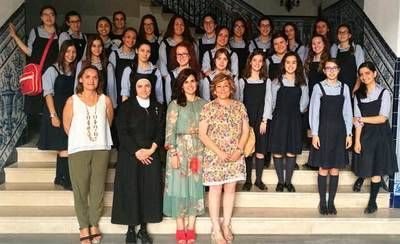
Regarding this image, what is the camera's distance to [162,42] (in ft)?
18.3

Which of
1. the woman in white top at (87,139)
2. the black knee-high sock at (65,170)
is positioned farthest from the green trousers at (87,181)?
the black knee-high sock at (65,170)

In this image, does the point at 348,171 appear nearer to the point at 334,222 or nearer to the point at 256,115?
the point at 334,222

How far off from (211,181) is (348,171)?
5.82 feet

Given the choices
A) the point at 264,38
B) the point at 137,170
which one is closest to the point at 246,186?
the point at 137,170

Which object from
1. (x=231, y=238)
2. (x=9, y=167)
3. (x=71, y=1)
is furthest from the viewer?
(x=71, y=1)

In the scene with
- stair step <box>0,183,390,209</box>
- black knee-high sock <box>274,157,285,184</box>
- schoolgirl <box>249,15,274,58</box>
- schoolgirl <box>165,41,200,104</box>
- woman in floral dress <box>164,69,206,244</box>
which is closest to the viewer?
woman in floral dress <box>164,69,206,244</box>

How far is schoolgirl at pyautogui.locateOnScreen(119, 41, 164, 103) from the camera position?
483cm

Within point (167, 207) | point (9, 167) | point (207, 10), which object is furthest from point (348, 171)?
point (207, 10)

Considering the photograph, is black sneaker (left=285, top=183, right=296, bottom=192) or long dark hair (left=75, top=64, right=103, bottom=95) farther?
black sneaker (left=285, top=183, right=296, bottom=192)

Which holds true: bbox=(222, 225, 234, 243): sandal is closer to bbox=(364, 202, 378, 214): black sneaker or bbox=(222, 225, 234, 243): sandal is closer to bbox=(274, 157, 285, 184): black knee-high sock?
bbox=(274, 157, 285, 184): black knee-high sock

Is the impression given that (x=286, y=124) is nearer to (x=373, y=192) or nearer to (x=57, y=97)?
(x=373, y=192)

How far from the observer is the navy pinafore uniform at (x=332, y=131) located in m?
4.90

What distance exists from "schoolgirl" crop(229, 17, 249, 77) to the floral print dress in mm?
1380

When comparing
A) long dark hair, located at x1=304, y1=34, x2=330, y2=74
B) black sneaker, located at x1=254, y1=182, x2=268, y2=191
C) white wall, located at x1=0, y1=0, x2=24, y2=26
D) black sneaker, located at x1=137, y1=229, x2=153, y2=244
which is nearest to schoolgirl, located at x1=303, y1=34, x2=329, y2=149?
long dark hair, located at x1=304, y1=34, x2=330, y2=74
